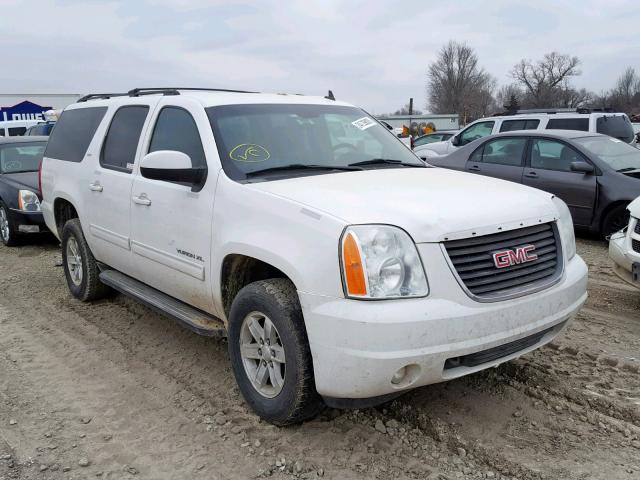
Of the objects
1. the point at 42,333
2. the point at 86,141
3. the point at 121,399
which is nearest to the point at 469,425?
the point at 121,399

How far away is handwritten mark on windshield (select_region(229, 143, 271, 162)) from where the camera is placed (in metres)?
3.74

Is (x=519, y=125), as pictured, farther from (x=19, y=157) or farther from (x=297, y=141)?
(x=297, y=141)

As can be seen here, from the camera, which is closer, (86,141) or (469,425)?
(469,425)

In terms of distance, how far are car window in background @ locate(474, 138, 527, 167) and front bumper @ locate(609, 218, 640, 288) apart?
3942 millimetres

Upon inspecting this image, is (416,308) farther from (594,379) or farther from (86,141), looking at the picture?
(86,141)

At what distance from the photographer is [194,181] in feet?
12.1

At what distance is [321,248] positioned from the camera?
113 inches

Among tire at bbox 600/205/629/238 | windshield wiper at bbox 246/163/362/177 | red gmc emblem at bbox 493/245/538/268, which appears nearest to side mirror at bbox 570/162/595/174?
tire at bbox 600/205/629/238

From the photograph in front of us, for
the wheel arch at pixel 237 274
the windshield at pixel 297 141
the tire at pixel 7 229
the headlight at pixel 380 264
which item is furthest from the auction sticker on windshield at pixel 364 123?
the tire at pixel 7 229

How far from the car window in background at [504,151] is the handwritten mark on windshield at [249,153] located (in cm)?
602

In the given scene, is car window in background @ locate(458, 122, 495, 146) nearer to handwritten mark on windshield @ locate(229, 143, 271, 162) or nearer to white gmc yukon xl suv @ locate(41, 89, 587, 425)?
white gmc yukon xl suv @ locate(41, 89, 587, 425)

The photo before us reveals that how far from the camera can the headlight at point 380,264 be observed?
277 centimetres

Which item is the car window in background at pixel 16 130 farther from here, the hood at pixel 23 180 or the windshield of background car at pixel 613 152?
the windshield of background car at pixel 613 152

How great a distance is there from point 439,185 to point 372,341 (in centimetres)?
122
